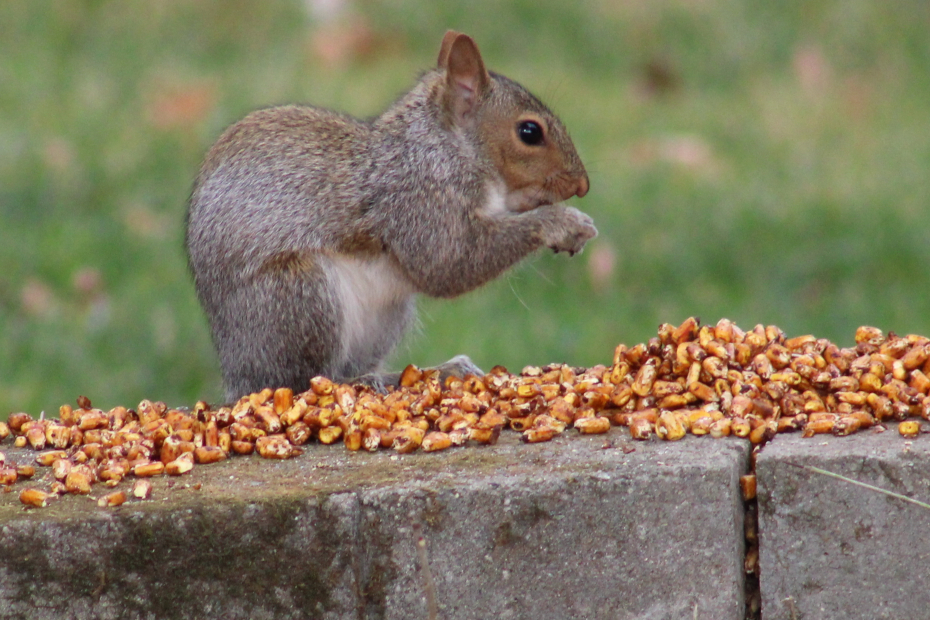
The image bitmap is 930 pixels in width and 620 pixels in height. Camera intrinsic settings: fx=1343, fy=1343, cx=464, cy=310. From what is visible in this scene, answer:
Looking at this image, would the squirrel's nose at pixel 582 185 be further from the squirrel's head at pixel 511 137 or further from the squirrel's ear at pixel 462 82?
the squirrel's ear at pixel 462 82

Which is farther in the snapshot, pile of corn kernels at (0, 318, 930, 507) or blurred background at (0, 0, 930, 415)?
blurred background at (0, 0, 930, 415)

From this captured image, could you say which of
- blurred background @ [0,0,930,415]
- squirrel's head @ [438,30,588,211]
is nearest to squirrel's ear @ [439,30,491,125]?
squirrel's head @ [438,30,588,211]

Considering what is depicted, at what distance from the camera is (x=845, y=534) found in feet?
8.21

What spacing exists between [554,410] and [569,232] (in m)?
0.95

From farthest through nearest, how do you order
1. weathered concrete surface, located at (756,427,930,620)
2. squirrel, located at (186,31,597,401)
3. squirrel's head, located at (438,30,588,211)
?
squirrel's head, located at (438,30,588,211) < squirrel, located at (186,31,597,401) < weathered concrete surface, located at (756,427,930,620)

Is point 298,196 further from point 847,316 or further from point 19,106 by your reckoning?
point 19,106

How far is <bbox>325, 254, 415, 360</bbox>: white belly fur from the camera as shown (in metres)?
3.63

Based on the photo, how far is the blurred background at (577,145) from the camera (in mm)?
6023

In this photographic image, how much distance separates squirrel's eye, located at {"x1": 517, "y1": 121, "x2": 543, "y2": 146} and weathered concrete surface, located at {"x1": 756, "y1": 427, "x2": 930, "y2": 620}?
1689mm

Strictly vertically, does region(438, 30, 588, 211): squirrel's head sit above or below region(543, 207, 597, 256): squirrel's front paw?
above

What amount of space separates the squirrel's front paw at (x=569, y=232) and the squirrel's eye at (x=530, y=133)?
0.26 metres

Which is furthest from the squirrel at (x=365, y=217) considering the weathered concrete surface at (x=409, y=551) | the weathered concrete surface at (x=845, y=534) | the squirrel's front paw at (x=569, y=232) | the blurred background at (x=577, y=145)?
the weathered concrete surface at (x=845, y=534)

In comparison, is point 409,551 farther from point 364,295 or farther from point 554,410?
point 364,295

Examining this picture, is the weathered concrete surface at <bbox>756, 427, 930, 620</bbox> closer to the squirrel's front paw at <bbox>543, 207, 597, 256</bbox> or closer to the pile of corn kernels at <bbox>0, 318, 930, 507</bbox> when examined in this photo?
the pile of corn kernels at <bbox>0, 318, 930, 507</bbox>
